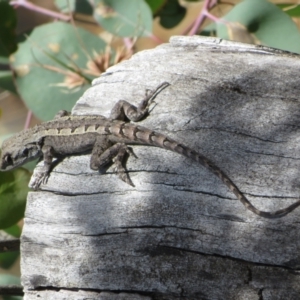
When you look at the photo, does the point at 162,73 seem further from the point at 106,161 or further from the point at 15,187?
the point at 15,187

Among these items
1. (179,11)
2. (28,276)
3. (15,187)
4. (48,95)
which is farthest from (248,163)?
(179,11)

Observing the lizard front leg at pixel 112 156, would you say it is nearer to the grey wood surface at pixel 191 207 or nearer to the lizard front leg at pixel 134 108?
the grey wood surface at pixel 191 207

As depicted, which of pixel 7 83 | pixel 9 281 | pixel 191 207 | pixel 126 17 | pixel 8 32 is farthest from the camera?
pixel 7 83

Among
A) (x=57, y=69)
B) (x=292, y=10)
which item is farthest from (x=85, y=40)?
(x=292, y=10)

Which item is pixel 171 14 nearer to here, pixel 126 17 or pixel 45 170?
pixel 126 17

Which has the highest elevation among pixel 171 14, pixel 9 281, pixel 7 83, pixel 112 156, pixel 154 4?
pixel 154 4

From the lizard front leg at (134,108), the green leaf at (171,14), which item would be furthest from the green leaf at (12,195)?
the green leaf at (171,14)
